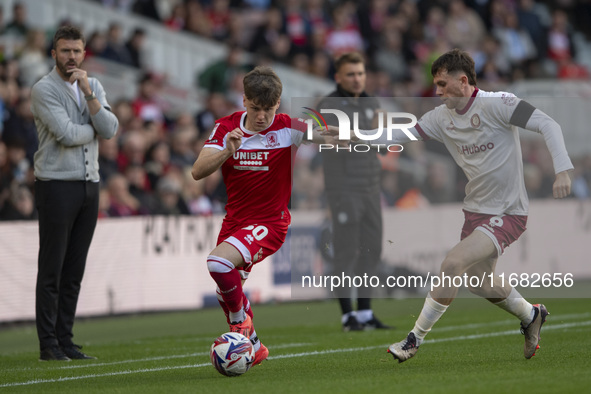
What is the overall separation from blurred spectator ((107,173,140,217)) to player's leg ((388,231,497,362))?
661cm

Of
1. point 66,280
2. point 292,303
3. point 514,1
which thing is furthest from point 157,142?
point 514,1

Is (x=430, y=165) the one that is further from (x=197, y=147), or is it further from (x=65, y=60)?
(x=197, y=147)

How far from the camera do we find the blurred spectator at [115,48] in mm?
16844

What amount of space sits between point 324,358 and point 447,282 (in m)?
1.41

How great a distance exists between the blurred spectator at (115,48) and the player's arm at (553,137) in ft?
34.9

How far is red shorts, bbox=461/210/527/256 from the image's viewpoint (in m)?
7.34

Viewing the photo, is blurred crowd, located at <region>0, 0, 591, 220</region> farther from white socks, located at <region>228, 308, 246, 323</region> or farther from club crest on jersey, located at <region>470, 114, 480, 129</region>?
white socks, located at <region>228, 308, 246, 323</region>

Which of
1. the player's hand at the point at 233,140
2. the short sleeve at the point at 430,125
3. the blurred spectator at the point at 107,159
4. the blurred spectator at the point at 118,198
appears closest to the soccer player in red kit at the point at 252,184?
the player's hand at the point at 233,140

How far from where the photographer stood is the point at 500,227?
24.2ft

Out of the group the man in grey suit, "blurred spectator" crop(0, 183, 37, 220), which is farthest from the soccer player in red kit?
"blurred spectator" crop(0, 183, 37, 220)

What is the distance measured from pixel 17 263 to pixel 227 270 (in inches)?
219

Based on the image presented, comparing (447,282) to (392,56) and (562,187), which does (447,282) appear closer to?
(562,187)

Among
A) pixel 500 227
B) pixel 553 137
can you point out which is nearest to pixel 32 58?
pixel 500 227

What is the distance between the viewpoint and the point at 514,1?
25.8m
